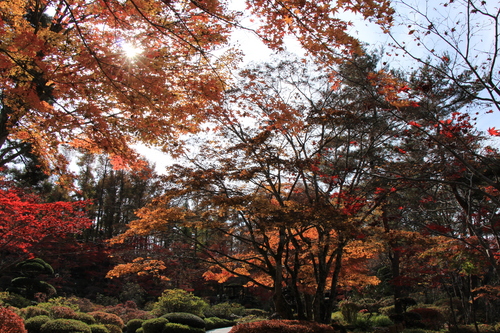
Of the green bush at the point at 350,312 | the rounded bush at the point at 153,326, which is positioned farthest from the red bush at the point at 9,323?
the green bush at the point at 350,312

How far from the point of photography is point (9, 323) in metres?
5.43

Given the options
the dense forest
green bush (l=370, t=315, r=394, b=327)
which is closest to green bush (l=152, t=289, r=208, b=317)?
the dense forest

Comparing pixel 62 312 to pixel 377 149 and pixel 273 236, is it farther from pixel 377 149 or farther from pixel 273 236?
pixel 377 149

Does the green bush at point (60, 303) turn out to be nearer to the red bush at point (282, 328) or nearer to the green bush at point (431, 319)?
the red bush at point (282, 328)

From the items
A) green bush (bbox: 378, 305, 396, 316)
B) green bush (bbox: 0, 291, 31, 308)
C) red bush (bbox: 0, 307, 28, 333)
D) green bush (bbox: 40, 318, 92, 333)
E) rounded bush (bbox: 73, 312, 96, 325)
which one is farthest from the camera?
green bush (bbox: 378, 305, 396, 316)

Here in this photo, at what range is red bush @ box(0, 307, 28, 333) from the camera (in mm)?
5328

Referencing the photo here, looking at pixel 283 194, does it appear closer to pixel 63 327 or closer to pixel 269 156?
pixel 269 156

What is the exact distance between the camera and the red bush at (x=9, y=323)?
533 cm

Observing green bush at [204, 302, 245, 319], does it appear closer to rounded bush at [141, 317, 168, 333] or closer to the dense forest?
the dense forest

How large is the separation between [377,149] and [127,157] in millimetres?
7069

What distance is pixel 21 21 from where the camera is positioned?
3.71 meters

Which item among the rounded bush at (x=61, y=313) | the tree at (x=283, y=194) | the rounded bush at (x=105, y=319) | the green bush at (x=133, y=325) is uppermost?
the tree at (x=283, y=194)

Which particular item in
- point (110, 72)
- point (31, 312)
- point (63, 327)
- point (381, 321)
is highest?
point (110, 72)

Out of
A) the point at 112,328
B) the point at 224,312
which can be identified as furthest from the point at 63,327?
the point at 224,312
